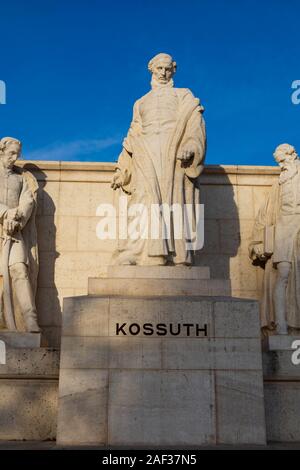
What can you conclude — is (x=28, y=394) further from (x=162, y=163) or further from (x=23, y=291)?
(x=162, y=163)

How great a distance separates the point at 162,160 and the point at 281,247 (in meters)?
2.96

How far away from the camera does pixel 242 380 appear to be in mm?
8383

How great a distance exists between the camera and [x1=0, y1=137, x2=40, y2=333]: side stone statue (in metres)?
10.8

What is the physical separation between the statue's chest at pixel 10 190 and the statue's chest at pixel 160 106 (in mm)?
2790

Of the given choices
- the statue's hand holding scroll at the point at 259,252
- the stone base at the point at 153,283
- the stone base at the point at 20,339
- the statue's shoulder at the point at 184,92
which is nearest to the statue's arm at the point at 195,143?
the statue's shoulder at the point at 184,92

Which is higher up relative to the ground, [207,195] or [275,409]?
[207,195]

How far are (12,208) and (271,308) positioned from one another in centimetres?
526

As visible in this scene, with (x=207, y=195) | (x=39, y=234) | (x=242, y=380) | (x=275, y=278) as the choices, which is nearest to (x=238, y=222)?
(x=207, y=195)

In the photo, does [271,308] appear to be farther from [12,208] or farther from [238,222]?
[12,208]

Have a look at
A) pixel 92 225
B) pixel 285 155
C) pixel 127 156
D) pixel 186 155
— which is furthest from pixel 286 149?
pixel 92 225

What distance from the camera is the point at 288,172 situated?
38.5ft

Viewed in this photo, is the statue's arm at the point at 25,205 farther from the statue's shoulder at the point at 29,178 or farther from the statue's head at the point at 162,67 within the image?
the statue's head at the point at 162,67

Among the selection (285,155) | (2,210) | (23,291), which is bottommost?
(23,291)

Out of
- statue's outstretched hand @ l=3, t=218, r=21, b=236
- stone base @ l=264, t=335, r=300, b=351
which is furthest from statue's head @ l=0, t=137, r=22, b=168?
stone base @ l=264, t=335, r=300, b=351
